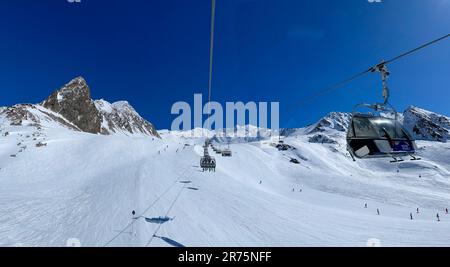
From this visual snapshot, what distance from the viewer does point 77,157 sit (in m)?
48.6

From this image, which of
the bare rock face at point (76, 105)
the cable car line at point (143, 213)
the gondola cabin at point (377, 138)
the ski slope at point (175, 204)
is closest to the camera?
the gondola cabin at point (377, 138)

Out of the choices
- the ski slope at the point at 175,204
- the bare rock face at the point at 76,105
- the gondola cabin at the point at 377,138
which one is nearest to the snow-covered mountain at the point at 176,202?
the ski slope at the point at 175,204

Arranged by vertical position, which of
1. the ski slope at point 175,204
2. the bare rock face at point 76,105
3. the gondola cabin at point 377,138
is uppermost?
the bare rock face at point 76,105

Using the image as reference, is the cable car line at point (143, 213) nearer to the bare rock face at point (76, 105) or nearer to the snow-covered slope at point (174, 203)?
the snow-covered slope at point (174, 203)

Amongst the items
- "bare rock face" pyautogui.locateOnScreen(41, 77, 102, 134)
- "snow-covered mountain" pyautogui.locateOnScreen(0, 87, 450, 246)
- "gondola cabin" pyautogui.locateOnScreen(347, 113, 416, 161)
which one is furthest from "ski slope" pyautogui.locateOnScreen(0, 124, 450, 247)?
"bare rock face" pyautogui.locateOnScreen(41, 77, 102, 134)

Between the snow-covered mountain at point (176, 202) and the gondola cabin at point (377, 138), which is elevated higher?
the gondola cabin at point (377, 138)

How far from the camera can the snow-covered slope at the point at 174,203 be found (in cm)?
1975

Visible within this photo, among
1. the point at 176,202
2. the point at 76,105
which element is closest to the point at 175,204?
the point at 176,202

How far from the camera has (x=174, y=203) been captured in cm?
2698

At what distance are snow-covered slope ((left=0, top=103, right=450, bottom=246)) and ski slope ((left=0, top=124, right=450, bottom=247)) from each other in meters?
0.11

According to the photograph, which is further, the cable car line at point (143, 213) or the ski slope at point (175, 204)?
the ski slope at point (175, 204)

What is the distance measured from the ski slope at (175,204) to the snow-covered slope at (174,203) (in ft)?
0.35

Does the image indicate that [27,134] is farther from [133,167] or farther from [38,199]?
[38,199]

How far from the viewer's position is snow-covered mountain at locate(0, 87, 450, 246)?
19.8m
